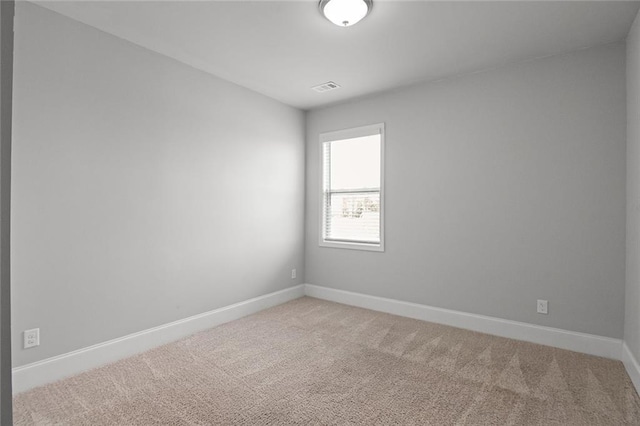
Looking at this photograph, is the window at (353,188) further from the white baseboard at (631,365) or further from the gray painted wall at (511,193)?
the white baseboard at (631,365)

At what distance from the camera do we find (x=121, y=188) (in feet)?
9.20

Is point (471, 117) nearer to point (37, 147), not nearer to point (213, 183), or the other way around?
point (213, 183)

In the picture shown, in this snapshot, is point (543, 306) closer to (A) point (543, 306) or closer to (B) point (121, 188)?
(A) point (543, 306)

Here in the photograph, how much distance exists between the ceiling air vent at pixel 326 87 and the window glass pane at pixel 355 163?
0.76 meters

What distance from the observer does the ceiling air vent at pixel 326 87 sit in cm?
378

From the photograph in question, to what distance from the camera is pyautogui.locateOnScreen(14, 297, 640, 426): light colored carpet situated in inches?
79.0

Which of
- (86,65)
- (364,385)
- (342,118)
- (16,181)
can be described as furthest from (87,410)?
(342,118)

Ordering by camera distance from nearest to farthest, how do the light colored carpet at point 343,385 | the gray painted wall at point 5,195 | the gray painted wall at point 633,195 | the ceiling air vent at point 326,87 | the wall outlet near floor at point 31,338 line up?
the gray painted wall at point 5,195, the light colored carpet at point 343,385, the wall outlet near floor at point 31,338, the gray painted wall at point 633,195, the ceiling air vent at point 326,87

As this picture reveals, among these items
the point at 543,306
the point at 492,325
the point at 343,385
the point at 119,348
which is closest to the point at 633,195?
the point at 543,306

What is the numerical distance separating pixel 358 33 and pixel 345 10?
Result: 41 cm

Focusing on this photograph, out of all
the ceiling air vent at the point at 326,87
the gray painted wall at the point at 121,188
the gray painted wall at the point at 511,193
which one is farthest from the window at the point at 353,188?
the gray painted wall at the point at 121,188

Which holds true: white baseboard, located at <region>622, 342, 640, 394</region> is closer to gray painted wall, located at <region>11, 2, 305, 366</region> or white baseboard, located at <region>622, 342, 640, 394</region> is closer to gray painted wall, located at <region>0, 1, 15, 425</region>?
gray painted wall, located at <region>0, 1, 15, 425</region>

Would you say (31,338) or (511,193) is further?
(511,193)

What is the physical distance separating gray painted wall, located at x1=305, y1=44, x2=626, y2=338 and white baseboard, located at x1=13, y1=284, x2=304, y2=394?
5.37ft
